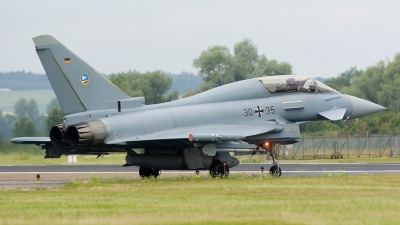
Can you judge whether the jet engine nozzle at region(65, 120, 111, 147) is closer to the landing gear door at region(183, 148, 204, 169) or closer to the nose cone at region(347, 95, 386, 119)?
the landing gear door at region(183, 148, 204, 169)

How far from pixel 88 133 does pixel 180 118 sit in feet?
11.0

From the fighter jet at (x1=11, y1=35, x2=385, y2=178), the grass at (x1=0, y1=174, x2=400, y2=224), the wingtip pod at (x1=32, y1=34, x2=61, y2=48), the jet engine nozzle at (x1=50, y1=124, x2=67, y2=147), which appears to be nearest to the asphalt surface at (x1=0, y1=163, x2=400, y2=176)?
the fighter jet at (x1=11, y1=35, x2=385, y2=178)

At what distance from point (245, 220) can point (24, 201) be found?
6.07 metres

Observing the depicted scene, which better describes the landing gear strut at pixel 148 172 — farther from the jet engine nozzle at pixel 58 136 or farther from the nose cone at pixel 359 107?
the nose cone at pixel 359 107


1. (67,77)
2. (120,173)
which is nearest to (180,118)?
(67,77)

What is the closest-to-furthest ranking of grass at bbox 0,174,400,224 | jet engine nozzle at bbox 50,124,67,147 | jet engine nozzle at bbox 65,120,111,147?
1. grass at bbox 0,174,400,224
2. jet engine nozzle at bbox 65,120,111,147
3. jet engine nozzle at bbox 50,124,67,147

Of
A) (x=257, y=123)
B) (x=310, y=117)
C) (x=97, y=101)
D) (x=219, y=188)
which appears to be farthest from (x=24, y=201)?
(x=310, y=117)

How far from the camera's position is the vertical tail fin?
2308cm

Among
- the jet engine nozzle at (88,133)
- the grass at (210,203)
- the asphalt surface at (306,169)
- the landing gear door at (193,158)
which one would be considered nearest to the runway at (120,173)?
the asphalt surface at (306,169)

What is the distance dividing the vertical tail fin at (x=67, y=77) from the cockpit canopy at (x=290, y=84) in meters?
6.40

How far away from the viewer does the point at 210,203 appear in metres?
15.6

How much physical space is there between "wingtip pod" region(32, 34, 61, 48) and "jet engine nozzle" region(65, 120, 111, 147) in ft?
8.69

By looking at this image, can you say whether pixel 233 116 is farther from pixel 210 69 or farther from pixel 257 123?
pixel 210 69

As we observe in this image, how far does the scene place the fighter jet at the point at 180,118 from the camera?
23.1 m
